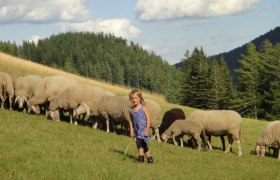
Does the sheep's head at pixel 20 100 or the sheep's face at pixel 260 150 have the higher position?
the sheep's head at pixel 20 100

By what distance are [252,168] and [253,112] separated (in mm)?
59026

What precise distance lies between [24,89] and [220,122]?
12133 millimetres

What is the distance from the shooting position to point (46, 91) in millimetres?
24594

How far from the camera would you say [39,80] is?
26547mm

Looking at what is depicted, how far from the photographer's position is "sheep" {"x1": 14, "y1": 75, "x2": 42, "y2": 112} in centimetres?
2462

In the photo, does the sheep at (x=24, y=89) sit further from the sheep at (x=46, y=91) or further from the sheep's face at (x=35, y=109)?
the sheep at (x=46, y=91)

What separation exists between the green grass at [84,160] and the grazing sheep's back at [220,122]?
5218mm

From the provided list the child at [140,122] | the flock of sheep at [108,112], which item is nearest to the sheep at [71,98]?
the flock of sheep at [108,112]

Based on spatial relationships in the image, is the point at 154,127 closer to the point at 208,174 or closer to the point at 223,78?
the point at 208,174

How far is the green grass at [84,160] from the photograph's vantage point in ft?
34.7

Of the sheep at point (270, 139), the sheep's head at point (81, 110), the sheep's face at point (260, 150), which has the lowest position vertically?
the sheep's face at point (260, 150)

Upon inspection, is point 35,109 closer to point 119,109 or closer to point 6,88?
point 6,88

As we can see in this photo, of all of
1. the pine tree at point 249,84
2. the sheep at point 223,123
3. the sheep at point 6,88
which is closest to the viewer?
the sheep at point 223,123

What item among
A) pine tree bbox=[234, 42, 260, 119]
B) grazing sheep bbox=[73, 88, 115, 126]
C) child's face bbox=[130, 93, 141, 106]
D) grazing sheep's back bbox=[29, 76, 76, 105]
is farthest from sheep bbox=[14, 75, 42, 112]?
pine tree bbox=[234, 42, 260, 119]
